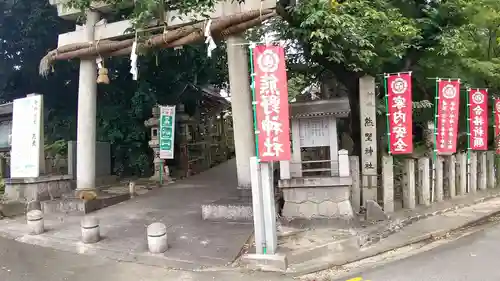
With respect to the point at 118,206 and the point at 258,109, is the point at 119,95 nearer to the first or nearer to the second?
the point at 118,206

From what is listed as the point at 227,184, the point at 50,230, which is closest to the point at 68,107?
the point at 227,184

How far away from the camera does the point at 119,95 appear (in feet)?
60.3

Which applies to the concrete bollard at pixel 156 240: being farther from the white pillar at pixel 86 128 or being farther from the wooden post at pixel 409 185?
the wooden post at pixel 409 185

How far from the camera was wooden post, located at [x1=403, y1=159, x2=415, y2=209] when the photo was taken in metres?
10.8

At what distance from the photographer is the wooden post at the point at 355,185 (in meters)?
9.62

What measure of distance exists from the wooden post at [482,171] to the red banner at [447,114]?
3.48m

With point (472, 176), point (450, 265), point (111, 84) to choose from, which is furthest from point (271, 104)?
point (111, 84)

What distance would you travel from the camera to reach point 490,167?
14.7 m

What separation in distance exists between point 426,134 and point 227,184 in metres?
7.54

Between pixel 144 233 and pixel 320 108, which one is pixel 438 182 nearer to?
pixel 320 108

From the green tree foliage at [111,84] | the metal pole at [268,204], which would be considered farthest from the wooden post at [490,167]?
the green tree foliage at [111,84]

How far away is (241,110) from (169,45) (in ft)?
8.08

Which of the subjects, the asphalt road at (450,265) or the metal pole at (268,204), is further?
the metal pole at (268,204)

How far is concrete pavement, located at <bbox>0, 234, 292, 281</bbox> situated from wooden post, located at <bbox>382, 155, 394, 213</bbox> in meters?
4.60
